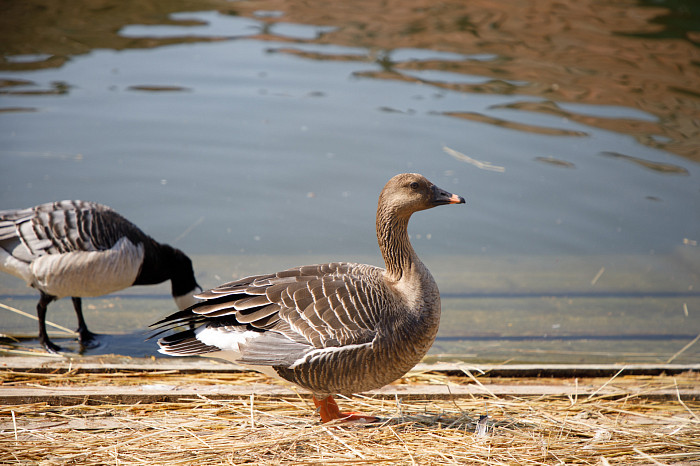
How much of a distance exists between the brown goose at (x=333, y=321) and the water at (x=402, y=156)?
156 cm

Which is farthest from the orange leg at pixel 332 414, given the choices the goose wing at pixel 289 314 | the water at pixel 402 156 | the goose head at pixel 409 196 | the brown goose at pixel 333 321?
the water at pixel 402 156

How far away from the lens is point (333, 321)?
3.63 meters

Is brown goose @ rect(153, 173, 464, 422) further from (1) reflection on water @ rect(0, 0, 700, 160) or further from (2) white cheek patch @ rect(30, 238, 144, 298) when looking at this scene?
(1) reflection on water @ rect(0, 0, 700, 160)

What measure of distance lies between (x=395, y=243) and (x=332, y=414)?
41.0 inches

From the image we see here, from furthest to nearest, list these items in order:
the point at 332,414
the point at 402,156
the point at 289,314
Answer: the point at 402,156, the point at 332,414, the point at 289,314

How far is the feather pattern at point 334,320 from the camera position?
3.61m

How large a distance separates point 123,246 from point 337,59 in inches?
287

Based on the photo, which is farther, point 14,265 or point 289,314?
point 14,265

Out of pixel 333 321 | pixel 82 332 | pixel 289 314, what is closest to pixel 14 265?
pixel 82 332

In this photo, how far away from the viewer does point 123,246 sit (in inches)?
206

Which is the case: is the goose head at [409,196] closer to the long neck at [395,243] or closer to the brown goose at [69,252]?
the long neck at [395,243]

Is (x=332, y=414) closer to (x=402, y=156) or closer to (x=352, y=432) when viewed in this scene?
(x=352, y=432)

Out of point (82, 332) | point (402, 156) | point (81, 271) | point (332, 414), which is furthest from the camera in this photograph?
point (402, 156)

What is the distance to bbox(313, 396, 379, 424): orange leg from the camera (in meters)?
3.78
